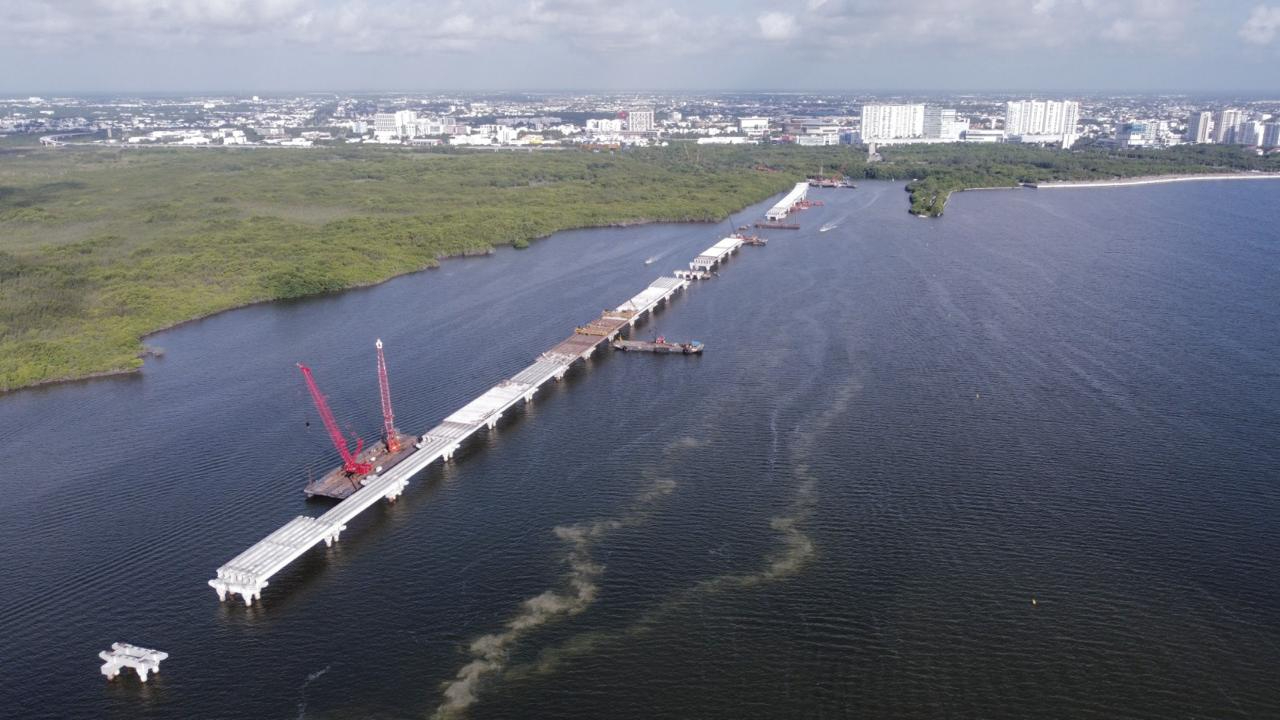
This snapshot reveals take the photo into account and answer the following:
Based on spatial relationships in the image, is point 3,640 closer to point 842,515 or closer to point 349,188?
point 842,515

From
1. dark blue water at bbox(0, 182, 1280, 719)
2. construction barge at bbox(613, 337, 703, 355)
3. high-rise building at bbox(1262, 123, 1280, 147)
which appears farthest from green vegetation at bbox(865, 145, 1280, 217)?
dark blue water at bbox(0, 182, 1280, 719)

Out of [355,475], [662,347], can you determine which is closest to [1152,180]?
[662,347]

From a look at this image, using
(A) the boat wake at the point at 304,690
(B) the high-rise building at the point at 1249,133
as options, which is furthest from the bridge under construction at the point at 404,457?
(B) the high-rise building at the point at 1249,133

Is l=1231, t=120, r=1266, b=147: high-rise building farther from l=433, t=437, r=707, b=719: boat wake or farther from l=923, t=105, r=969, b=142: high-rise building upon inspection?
l=433, t=437, r=707, b=719: boat wake

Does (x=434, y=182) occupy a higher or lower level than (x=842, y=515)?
higher

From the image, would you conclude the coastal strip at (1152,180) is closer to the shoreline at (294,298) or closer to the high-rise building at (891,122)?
the shoreline at (294,298)

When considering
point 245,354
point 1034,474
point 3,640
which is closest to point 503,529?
point 3,640
